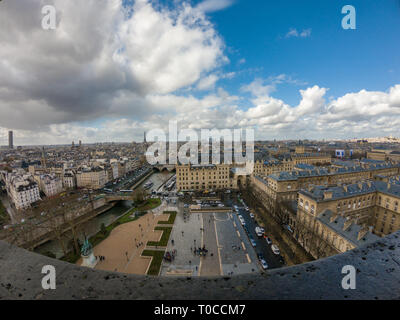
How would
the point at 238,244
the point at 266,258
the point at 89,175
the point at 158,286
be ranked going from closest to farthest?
1. the point at 158,286
2. the point at 266,258
3. the point at 238,244
4. the point at 89,175

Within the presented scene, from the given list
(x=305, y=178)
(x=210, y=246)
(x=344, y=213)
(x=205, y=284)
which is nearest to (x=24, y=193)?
(x=210, y=246)

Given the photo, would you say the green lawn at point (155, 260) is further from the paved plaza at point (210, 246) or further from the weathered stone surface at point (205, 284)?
the weathered stone surface at point (205, 284)

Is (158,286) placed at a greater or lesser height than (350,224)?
greater

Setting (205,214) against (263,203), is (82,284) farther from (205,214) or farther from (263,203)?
(263,203)

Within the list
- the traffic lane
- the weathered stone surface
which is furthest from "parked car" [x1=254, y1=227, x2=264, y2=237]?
the weathered stone surface

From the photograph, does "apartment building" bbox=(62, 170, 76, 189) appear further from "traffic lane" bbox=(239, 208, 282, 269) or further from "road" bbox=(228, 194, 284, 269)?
"traffic lane" bbox=(239, 208, 282, 269)
